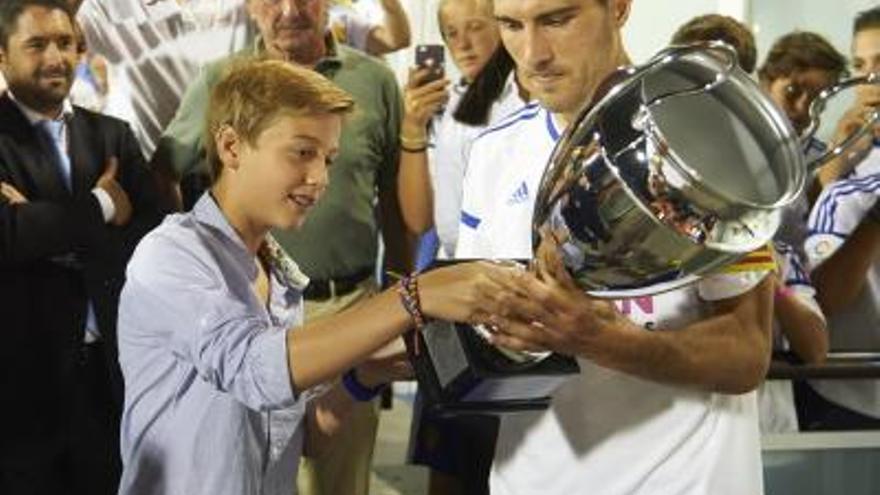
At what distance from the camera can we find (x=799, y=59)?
3.18m

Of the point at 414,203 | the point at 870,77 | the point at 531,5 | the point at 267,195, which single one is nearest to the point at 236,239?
the point at 267,195

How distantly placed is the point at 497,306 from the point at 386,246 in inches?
77.4

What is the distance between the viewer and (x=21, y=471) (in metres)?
2.57

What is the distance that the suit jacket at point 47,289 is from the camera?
254cm

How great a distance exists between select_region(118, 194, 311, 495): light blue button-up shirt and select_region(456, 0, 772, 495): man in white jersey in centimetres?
28

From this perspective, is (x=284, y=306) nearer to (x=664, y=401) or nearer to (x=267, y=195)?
(x=267, y=195)

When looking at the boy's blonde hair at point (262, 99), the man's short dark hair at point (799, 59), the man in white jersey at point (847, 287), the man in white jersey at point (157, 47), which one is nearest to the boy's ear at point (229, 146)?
the boy's blonde hair at point (262, 99)

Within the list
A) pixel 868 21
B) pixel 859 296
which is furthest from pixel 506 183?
pixel 868 21

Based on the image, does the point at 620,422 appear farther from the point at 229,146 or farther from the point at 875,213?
the point at 875,213

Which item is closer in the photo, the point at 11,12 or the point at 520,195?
the point at 520,195

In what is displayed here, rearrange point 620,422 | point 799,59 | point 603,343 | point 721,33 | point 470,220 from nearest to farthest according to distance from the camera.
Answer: point 603,343 → point 620,422 → point 470,220 → point 721,33 → point 799,59

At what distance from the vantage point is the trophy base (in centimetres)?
120

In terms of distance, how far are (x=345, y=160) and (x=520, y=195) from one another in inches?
60.7

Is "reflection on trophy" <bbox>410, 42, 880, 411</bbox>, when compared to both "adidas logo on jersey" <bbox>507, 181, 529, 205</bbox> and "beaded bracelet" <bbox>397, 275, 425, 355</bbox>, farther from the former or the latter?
"adidas logo on jersey" <bbox>507, 181, 529, 205</bbox>
